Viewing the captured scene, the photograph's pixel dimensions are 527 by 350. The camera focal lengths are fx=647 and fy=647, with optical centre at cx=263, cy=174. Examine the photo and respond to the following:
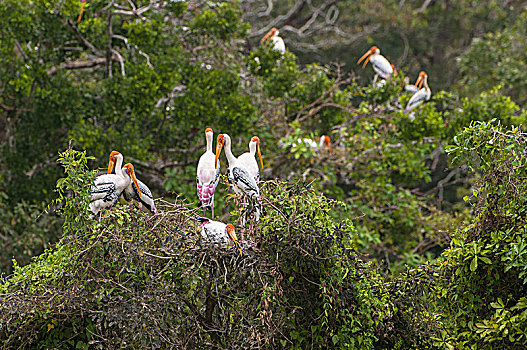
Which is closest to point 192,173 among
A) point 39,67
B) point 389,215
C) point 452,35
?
point 39,67

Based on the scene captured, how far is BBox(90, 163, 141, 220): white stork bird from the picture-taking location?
3.65 m

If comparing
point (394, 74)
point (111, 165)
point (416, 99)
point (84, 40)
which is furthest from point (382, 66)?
point (111, 165)

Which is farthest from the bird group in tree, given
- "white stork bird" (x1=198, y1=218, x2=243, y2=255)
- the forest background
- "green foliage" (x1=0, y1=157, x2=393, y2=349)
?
"white stork bird" (x1=198, y1=218, x2=243, y2=255)

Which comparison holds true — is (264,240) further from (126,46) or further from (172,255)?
(126,46)

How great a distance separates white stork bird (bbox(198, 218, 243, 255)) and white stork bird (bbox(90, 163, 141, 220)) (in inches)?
23.4

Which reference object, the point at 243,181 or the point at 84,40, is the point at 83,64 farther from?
the point at 243,181

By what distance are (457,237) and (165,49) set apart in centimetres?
385

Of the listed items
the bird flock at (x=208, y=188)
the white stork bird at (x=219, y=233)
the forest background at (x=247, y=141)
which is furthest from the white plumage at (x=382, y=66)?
the white stork bird at (x=219, y=233)

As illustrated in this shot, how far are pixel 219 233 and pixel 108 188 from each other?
0.77 m

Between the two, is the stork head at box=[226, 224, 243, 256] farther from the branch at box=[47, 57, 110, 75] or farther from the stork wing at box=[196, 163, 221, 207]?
the branch at box=[47, 57, 110, 75]

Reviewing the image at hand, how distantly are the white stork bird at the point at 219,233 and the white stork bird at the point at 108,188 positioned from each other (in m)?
0.59

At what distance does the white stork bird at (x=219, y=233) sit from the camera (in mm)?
3387

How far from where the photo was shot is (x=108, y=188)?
3742 millimetres

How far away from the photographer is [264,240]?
3531 millimetres
